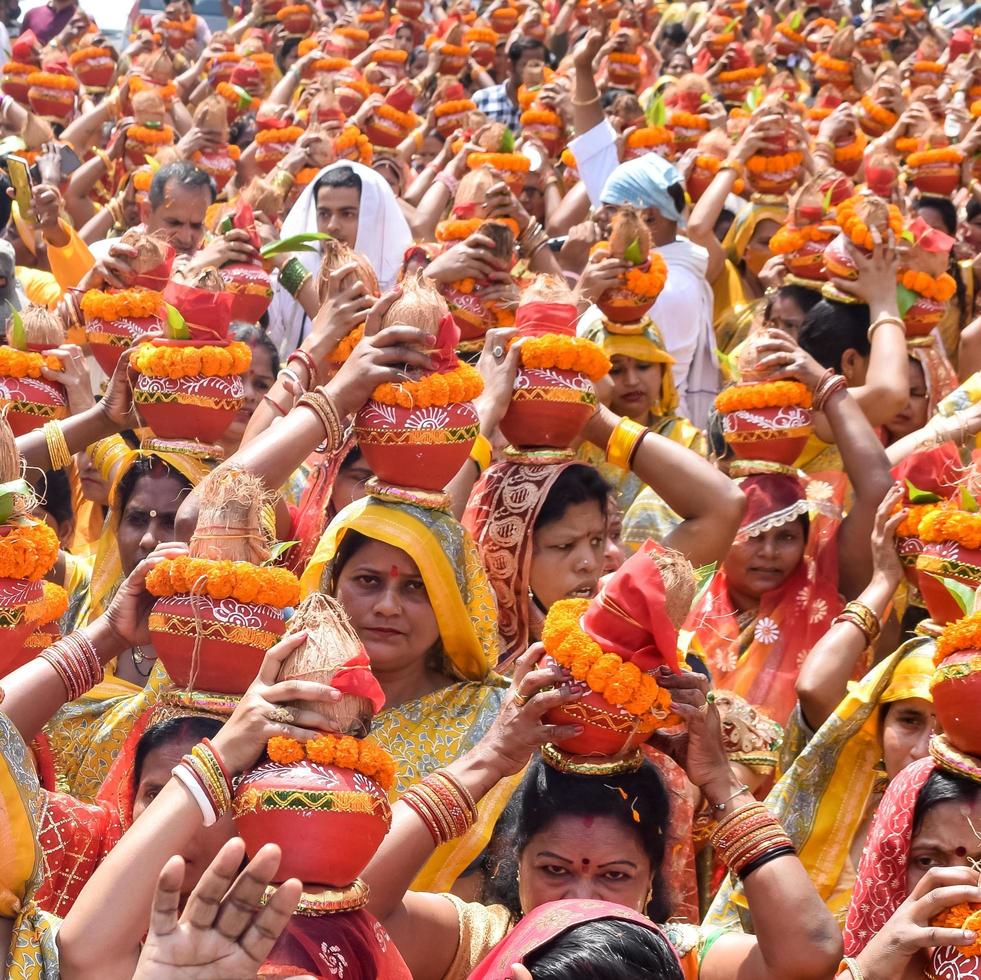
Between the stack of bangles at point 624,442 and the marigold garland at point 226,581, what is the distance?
1.63 metres

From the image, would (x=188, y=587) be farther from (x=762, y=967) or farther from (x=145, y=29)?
(x=145, y=29)

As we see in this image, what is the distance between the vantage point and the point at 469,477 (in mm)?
4840

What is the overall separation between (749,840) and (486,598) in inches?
44.6

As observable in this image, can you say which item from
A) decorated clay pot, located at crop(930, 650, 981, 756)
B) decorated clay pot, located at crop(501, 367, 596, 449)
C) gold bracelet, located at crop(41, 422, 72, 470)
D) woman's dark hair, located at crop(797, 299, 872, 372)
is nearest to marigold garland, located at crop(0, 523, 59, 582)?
decorated clay pot, located at crop(501, 367, 596, 449)

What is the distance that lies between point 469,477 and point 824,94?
26.8ft

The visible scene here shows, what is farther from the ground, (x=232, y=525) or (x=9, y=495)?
(x=9, y=495)

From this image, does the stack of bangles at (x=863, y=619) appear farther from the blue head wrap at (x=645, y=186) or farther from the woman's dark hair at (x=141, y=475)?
the blue head wrap at (x=645, y=186)

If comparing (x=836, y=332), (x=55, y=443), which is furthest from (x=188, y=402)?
(x=836, y=332)

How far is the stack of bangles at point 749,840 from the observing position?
3.27 meters

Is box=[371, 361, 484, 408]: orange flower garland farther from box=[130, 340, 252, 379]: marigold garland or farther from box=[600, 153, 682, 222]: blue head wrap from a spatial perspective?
box=[600, 153, 682, 222]: blue head wrap

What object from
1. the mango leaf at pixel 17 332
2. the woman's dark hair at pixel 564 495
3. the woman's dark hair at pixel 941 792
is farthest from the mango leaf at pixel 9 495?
Result: the mango leaf at pixel 17 332

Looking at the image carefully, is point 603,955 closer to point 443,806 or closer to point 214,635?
point 443,806

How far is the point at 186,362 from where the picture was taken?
15.6 feet

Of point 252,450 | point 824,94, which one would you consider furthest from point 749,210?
point 252,450
